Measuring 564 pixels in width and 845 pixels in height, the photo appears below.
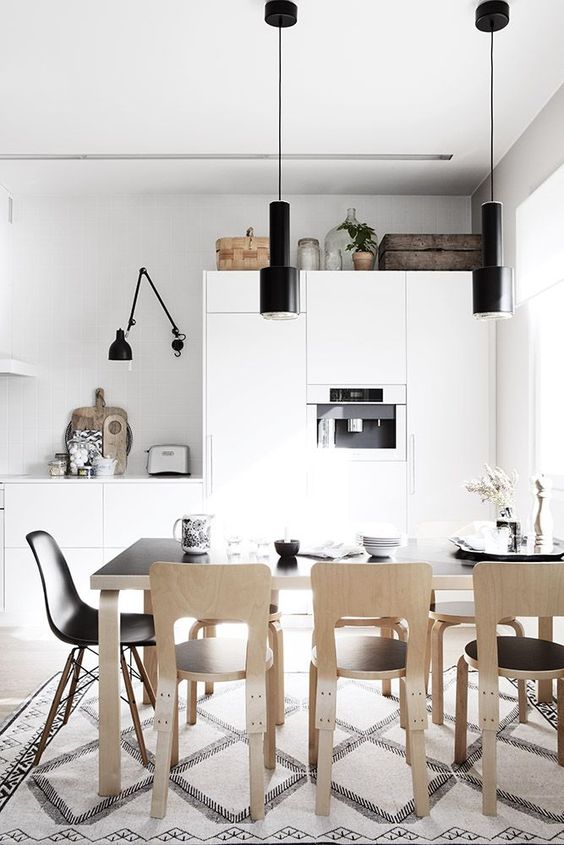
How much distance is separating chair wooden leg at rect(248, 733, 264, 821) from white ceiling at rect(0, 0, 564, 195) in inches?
104

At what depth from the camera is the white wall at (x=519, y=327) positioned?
3.93 metres

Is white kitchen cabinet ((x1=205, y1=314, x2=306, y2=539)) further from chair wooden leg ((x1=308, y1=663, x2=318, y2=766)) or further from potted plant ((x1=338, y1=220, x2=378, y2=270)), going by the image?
chair wooden leg ((x1=308, y1=663, x2=318, y2=766))

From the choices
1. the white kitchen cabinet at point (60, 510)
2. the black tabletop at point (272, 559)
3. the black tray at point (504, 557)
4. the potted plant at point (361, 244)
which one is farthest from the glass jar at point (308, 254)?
the black tray at point (504, 557)

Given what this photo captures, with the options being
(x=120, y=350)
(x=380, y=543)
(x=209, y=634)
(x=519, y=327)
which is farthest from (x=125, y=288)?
(x=380, y=543)

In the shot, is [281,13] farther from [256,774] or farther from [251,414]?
[256,774]

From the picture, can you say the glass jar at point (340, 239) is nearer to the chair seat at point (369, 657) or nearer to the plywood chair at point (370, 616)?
the chair seat at point (369, 657)

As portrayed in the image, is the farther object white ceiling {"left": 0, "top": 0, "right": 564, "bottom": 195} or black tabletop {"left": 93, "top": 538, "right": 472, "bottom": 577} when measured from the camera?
white ceiling {"left": 0, "top": 0, "right": 564, "bottom": 195}

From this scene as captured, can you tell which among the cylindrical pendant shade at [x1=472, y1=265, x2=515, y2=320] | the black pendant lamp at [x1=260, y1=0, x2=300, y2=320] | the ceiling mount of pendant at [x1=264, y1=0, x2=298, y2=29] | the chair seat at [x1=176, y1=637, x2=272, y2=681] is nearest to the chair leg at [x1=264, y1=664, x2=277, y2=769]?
the chair seat at [x1=176, y1=637, x2=272, y2=681]

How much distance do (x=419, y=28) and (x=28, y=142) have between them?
2.35m

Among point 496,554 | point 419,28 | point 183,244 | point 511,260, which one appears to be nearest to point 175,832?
point 496,554

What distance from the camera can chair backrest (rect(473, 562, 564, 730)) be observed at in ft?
7.88

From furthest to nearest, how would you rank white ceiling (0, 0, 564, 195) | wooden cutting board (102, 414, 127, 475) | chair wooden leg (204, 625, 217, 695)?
wooden cutting board (102, 414, 127, 475) → chair wooden leg (204, 625, 217, 695) → white ceiling (0, 0, 564, 195)

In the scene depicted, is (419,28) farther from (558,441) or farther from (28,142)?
(28,142)

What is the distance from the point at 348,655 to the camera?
266cm
